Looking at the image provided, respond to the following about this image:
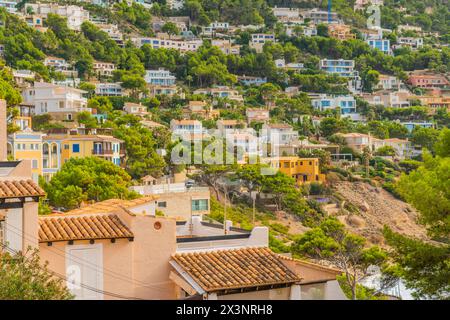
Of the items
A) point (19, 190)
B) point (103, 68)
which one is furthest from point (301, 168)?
point (19, 190)

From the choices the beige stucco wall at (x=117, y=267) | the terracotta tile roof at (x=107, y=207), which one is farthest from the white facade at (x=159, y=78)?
the beige stucco wall at (x=117, y=267)

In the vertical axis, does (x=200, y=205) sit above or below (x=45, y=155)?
below

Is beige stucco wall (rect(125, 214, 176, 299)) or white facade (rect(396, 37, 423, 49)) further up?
white facade (rect(396, 37, 423, 49))

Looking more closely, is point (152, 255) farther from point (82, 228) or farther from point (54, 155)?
point (54, 155)

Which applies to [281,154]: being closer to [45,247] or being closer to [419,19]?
[45,247]

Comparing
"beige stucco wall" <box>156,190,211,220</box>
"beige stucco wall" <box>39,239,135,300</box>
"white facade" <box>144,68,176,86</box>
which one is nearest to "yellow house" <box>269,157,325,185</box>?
"beige stucco wall" <box>156,190,211,220</box>

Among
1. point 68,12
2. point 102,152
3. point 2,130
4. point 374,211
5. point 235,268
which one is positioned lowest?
point 374,211

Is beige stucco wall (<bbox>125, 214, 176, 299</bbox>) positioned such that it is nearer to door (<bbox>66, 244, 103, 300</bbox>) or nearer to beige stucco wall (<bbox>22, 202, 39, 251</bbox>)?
door (<bbox>66, 244, 103, 300</bbox>)
